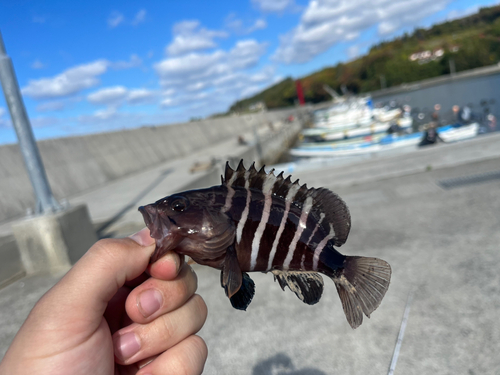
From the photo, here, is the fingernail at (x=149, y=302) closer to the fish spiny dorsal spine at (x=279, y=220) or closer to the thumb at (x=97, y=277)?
the thumb at (x=97, y=277)

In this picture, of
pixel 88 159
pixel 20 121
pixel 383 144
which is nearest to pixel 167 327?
pixel 20 121

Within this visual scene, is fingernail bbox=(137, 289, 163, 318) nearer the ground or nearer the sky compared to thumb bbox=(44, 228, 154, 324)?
nearer the ground

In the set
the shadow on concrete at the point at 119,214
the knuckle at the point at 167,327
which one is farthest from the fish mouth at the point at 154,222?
the shadow on concrete at the point at 119,214

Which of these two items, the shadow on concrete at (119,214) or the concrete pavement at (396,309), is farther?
the shadow on concrete at (119,214)

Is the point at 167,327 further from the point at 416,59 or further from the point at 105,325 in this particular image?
the point at 416,59

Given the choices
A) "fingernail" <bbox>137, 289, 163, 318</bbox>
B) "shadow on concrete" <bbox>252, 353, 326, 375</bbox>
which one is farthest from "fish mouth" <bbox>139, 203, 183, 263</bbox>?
"shadow on concrete" <bbox>252, 353, 326, 375</bbox>

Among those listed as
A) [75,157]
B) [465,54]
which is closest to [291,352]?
[75,157]

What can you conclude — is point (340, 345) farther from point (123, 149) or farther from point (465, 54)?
point (465, 54)

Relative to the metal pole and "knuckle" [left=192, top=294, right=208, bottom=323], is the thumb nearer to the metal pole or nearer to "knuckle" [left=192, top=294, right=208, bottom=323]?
"knuckle" [left=192, top=294, right=208, bottom=323]
